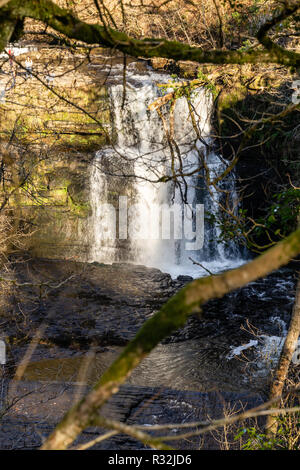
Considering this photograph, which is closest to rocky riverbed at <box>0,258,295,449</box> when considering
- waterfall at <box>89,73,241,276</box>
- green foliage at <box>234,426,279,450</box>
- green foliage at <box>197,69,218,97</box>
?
green foliage at <box>234,426,279,450</box>

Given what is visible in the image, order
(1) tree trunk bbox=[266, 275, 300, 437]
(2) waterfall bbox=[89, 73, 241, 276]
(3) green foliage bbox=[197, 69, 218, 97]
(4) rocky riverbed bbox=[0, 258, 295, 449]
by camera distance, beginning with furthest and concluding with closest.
Answer: (2) waterfall bbox=[89, 73, 241, 276] < (4) rocky riverbed bbox=[0, 258, 295, 449] < (1) tree trunk bbox=[266, 275, 300, 437] < (3) green foliage bbox=[197, 69, 218, 97]

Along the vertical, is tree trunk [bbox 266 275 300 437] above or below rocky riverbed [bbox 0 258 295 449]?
above

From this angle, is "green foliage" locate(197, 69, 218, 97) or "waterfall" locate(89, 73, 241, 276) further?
"waterfall" locate(89, 73, 241, 276)

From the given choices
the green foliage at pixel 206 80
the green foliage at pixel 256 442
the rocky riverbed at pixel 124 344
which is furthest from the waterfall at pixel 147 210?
the green foliage at pixel 256 442

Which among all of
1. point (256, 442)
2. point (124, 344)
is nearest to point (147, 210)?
point (124, 344)

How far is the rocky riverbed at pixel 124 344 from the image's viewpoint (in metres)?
5.95

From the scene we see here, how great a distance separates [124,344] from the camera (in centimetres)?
810

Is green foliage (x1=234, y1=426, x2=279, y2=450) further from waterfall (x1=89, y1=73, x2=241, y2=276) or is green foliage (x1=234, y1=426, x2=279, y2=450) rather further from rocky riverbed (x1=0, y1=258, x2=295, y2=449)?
waterfall (x1=89, y1=73, x2=241, y2=276)

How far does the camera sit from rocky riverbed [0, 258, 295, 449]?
595 cm

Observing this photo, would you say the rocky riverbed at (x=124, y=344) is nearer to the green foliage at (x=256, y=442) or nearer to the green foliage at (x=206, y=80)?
the green foliage at (x=256, y=442)

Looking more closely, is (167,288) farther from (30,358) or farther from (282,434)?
(282,434)

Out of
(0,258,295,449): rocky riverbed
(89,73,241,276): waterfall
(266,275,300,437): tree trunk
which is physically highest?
(89,73,241,276): waterfall

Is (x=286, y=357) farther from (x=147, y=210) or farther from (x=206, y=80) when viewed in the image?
(x=147, y=210)

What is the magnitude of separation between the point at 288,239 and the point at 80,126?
11.8 meters
